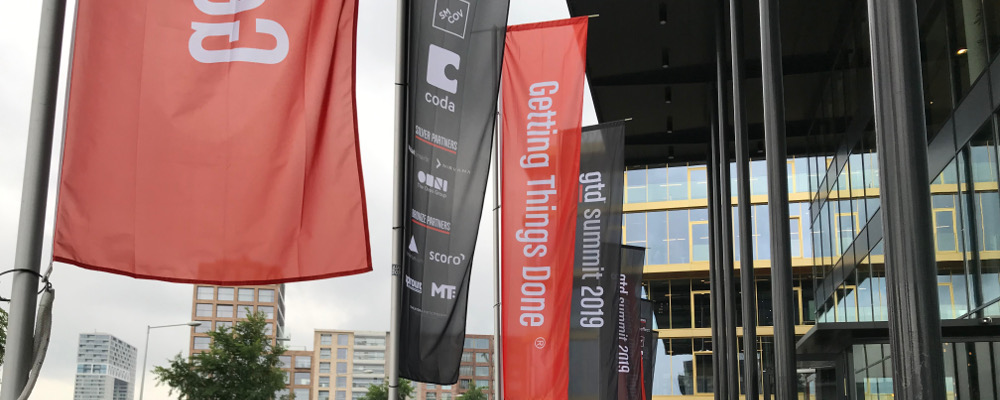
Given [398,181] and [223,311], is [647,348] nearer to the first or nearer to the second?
[398,181]

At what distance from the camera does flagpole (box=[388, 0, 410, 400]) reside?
8.52 m

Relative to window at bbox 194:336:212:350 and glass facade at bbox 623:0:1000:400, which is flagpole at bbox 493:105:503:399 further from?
window at bbox 194:336:212:350

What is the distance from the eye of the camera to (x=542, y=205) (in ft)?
46.4

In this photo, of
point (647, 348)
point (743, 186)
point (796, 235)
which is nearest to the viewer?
point (743, 186)

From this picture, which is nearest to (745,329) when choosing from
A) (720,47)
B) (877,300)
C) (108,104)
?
(877,300)

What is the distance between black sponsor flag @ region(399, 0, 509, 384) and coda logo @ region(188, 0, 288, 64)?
2607 millimetres

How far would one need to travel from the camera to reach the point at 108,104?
221 inches

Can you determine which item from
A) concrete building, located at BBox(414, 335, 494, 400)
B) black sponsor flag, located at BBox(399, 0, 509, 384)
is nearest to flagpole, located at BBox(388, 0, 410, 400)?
black sponsor flag, located at BBox(399, 0, 509, 384)

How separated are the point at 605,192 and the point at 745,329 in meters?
4.73

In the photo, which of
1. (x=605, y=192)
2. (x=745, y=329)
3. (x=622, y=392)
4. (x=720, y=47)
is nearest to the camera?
(x=605, y=192)

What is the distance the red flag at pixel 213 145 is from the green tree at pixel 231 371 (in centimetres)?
4440

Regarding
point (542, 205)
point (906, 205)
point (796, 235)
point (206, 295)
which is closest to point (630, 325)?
point (542, 205)

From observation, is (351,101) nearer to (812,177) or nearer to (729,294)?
(729,294)

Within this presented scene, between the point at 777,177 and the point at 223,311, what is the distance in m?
175
